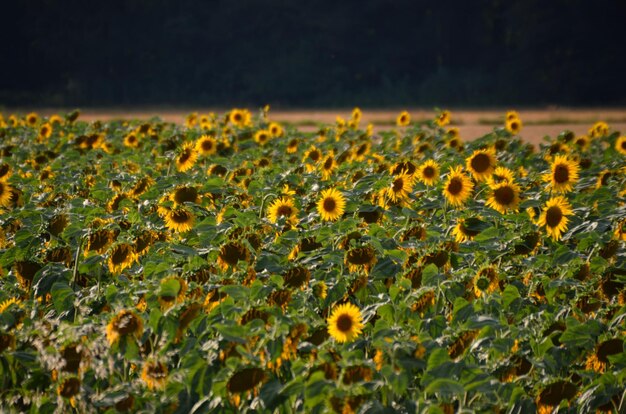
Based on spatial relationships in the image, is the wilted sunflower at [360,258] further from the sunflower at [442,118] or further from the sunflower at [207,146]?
the sunflower at [442,118]

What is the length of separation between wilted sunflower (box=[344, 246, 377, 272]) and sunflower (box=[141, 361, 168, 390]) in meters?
0.94

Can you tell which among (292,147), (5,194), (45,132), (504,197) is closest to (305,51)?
(45,132)

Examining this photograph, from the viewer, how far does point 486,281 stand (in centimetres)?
338

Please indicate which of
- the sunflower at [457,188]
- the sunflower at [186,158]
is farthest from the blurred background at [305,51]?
the sunflower at [457,188]

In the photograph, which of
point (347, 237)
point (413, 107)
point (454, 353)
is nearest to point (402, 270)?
point (347, 237)

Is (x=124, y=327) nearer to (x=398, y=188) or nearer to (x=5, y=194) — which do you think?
(x=398, y=188)

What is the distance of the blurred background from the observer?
112 feet

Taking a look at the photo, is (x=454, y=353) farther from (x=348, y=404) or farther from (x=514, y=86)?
(x=514, y=86)

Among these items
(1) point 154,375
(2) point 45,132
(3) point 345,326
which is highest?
(2) point 45,132

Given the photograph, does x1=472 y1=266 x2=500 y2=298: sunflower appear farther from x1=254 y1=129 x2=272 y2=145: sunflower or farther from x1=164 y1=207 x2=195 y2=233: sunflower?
x1=254 y1=129 x2=272 y2=145: sunflower

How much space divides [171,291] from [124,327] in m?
0.18

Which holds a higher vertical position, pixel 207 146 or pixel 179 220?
pixel 207 146

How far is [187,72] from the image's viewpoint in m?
36.9

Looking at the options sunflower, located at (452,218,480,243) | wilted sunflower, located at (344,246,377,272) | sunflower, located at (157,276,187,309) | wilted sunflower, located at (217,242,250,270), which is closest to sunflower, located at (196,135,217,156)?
sunflower, located at (452,218,480,243)
